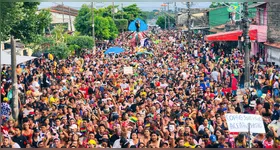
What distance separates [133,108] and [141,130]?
282 cm

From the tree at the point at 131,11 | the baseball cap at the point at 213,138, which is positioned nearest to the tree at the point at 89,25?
the tree at the point at 131,11

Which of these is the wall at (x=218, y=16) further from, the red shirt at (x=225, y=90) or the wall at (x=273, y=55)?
the red shirt at (x=225, y=90)

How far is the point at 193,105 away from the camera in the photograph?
42.7 feet

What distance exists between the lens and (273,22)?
1174 inches

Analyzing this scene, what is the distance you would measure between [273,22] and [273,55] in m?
3.17

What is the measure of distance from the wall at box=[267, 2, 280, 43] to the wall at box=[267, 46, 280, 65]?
0.69m

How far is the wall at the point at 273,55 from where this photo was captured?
85.9 ft

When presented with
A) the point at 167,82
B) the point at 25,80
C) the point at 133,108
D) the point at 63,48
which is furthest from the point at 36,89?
the point at 63,48

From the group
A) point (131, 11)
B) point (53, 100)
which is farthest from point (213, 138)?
point (131, 11)

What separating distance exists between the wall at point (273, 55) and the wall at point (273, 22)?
69 cm

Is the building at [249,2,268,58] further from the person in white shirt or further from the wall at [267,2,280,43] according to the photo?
the person in white shirt

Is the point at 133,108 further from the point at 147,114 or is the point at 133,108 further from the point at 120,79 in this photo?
the point at 120,79

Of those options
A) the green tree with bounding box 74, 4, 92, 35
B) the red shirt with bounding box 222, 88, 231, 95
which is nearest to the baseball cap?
the red shirt with bounding box 222, 88, 231, 95

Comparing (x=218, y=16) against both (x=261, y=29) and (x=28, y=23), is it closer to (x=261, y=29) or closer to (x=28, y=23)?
(x=261, y=29)
